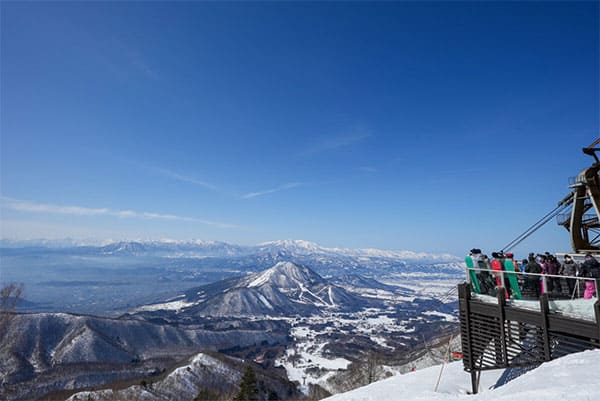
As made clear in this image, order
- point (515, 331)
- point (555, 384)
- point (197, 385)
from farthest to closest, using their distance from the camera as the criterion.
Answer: point (197, 385)
point (515, 331)
point (555, 384)

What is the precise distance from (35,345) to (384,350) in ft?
574

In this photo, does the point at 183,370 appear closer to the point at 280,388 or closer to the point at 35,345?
the point at 280,388

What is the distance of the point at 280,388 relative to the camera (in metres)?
107

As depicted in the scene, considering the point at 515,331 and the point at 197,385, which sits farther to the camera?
the point at 197,385

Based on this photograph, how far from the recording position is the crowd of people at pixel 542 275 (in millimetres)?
10789

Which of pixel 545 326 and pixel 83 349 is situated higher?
pixel 545 326

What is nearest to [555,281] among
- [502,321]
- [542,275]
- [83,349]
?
[542,275]

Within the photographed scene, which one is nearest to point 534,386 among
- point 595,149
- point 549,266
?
point 549,266

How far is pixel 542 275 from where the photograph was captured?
10820mm

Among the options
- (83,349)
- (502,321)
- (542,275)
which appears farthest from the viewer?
(83,349)

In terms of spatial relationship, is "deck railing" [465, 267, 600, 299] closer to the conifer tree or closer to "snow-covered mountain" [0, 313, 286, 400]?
the conifer tree

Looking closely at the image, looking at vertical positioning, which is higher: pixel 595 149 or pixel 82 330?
pixel 595 149

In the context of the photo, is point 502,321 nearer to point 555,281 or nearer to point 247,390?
point 555,281

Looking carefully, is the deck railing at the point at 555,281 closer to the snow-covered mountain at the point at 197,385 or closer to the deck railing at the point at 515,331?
the deck railing at the point at 515,331
